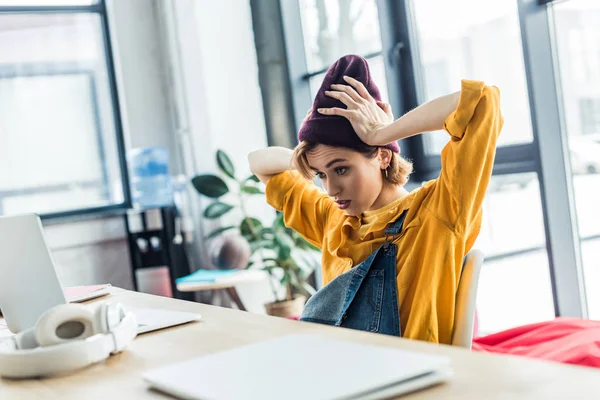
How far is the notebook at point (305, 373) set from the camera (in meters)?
0.66

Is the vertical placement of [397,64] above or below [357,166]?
above

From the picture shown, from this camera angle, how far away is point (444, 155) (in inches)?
58.9

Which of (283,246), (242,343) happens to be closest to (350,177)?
(242,343)

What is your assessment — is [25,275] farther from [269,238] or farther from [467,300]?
[269,238]

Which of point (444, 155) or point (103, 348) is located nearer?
point (103, 348)

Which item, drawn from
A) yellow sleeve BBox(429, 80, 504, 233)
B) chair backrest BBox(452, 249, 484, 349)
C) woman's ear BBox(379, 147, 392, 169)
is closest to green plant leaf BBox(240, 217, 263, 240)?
woman's ear BBox(379, 147, 392, 169)

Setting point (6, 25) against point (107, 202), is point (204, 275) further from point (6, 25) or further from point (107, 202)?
point (6, 25)

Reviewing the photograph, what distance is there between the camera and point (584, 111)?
2.52 meters

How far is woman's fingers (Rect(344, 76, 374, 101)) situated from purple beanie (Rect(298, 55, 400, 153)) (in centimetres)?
2

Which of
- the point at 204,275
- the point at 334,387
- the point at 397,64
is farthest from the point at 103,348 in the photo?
the point at 204,275

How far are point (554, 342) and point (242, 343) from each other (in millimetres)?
1041

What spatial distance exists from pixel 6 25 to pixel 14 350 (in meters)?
3.73

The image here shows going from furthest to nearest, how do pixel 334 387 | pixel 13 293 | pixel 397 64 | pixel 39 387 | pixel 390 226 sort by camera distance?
pixel 397 64, pixel 390 226, pixel 13 293, pixel 39 387, pixel 334 387

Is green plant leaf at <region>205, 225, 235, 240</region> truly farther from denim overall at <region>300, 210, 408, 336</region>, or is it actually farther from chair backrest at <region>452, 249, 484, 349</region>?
chair backrest at <region>452, 249, 484, 349</region>
